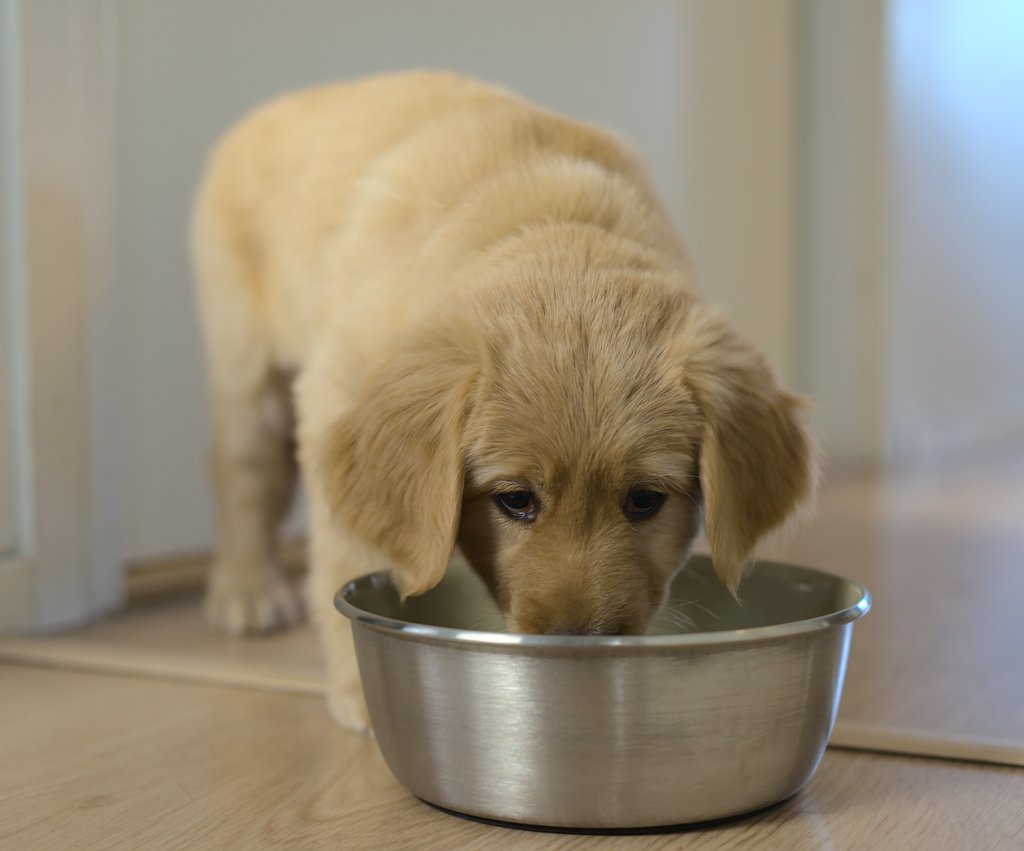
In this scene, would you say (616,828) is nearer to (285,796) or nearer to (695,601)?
(285,796)

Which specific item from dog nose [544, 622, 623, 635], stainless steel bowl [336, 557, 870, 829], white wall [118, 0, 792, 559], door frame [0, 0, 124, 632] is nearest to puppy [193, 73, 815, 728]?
dog nose [544, 622, 623, 635]

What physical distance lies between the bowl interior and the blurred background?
122 cm

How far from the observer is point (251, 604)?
9.78ft

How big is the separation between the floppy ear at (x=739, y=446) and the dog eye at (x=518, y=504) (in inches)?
9.3

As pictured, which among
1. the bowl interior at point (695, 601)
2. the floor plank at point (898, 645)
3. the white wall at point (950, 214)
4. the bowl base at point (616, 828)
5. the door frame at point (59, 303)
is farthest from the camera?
the white wall at point (950, 214)

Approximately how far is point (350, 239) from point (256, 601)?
966mm

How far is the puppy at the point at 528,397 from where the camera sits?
5.75 feet

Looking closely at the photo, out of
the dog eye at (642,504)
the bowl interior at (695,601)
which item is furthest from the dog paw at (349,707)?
the dog eye at (642,504)

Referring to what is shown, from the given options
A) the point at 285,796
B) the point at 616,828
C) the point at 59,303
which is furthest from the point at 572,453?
the point at 59,303

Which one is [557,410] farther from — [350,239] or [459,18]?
[459,18]

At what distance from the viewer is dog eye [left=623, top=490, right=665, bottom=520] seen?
5.92 ft

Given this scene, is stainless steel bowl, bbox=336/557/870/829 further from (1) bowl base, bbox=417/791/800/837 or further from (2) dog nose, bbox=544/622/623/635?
(2) dog nose, bbox=544/622/623/635

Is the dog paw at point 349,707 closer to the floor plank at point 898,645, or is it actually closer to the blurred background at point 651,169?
the floor plank at point 898,645

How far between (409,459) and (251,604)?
128 cm
